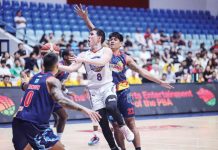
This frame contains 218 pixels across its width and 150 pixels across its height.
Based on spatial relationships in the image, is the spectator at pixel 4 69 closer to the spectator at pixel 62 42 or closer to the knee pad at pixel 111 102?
the spectator at pixel 62 42

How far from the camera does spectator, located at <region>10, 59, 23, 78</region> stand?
18.7 m

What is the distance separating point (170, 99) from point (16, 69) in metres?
5.50

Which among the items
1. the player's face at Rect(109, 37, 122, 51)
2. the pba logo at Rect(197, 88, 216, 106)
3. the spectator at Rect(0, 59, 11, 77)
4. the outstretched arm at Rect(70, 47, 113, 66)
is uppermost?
the player's face at Rect(109, 37, 122, 51)

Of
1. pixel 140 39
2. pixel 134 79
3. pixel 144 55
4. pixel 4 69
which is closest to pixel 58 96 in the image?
pixel 4 69

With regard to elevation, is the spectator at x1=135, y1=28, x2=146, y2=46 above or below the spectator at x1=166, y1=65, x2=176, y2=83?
above

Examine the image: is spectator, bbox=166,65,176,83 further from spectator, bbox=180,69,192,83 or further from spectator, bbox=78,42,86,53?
spectator, bbox=78,42,86,53

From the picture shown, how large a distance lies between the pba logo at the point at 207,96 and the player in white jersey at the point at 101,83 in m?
11.6

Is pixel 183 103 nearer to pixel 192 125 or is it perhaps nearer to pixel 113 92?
pixel 192 125

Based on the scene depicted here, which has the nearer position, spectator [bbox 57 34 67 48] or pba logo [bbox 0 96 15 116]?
pba logo [bbox 0 96 15 116]

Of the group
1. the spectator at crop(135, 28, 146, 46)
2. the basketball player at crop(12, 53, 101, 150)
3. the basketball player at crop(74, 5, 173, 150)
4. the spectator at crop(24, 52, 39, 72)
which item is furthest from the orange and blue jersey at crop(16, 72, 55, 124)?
the spectator at crop(135, 28, 146, 46)

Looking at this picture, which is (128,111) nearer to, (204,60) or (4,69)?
(4,69)

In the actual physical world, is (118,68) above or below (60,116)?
above

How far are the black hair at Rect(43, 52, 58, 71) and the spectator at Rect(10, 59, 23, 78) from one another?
1172cm

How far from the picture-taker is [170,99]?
65.7ft
